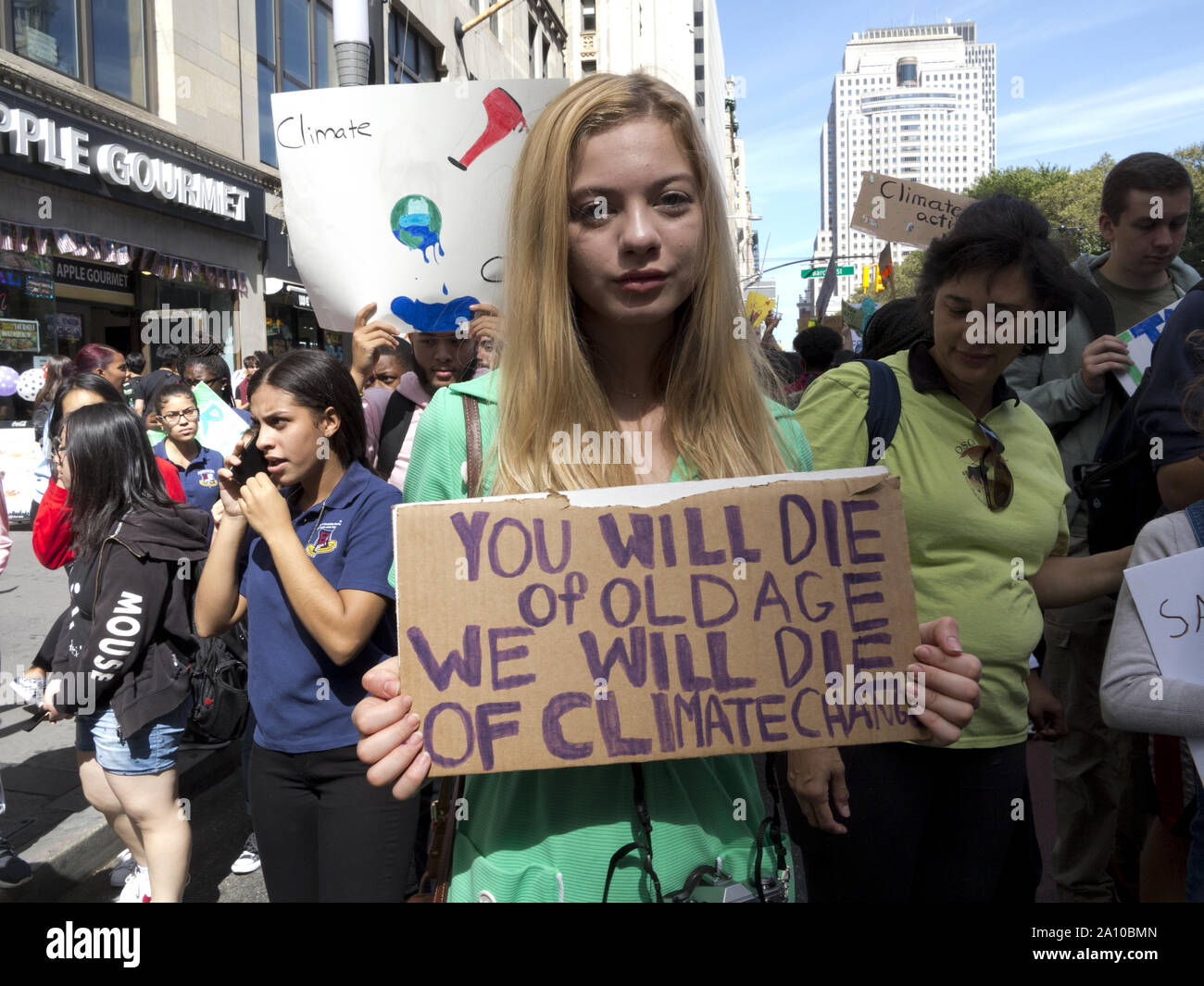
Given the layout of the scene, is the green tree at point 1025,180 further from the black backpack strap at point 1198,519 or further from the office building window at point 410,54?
the black backpack strap at point 1198,519

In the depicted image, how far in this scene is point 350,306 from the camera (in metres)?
3.34

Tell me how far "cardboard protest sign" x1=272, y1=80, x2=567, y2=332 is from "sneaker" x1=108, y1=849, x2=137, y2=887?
2.68 m

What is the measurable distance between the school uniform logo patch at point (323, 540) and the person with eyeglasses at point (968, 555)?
4.49 feet

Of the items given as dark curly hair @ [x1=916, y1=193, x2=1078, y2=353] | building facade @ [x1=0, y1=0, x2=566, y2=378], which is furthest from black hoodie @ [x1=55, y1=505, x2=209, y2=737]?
building facade @ [x1=0, y1=0, x2=566, y2=378]

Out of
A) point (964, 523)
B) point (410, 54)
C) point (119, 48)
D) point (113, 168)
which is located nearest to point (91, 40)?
point (119, 48)

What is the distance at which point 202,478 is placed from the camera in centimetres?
538

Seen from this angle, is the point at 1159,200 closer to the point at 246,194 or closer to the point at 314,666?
the point at 314,666

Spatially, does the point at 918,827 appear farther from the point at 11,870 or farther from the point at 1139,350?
the point at 11,870

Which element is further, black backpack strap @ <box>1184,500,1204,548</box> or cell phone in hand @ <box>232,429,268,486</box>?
cell phone in hand @ <box>232,429,268,486</box>

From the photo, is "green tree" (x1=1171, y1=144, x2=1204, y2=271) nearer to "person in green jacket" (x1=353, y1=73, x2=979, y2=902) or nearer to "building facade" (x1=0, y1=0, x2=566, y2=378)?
"building facade" (x1=0, y1=0, x2=566, y2=378)

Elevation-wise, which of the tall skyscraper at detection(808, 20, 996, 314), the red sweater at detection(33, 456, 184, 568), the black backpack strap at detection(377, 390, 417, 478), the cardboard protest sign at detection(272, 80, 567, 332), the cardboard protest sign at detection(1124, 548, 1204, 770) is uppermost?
the tall skyscraper at detection(808, 20, 996, 314)

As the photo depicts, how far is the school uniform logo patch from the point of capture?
2.62m

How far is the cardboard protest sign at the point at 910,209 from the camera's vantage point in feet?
16.8

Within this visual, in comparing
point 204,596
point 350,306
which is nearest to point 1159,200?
point 350,306
